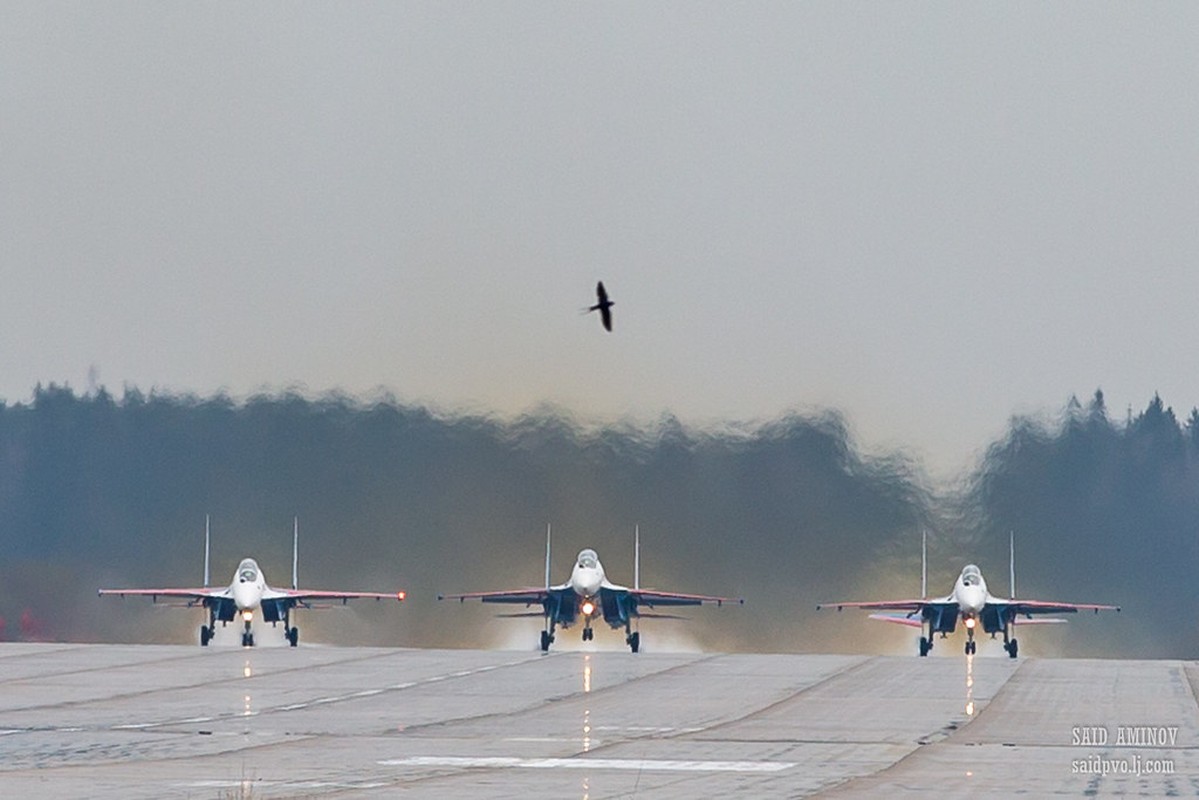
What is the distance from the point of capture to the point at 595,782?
28.8 meters

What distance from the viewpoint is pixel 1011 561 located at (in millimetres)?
75062

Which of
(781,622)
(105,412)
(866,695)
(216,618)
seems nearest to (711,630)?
(781,622)

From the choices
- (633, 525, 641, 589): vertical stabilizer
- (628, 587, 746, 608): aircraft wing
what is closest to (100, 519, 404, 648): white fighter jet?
(628, 587, 746, 608): aircraft wing

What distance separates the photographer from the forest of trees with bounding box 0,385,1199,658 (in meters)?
75.4

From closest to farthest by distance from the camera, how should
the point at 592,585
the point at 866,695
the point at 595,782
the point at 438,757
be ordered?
the point at 595,782 < the point at 438,757 < the point at 866,695 < the point at 592,585

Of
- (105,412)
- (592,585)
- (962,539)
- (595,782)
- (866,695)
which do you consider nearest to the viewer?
(595,782)

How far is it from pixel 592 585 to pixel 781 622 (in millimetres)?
9961

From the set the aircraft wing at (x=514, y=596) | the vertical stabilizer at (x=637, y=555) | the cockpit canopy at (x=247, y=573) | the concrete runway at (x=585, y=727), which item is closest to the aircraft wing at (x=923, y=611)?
the vertical stabilizer at (x=637, y=555)

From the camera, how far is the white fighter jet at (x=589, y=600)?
6938 cm

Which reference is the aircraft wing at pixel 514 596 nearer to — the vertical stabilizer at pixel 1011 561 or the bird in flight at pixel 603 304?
the vertical stabilizer at pixel 1011 561

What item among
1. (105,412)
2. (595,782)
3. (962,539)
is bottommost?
(595,782)

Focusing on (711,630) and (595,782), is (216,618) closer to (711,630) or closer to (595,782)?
(711,630)

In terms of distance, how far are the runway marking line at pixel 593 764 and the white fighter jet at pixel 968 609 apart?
122 feet

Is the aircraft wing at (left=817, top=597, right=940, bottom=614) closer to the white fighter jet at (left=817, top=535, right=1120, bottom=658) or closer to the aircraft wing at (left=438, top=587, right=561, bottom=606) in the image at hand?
the white fighter jet at (left=817, top=535, right=1120, bottom=658)
